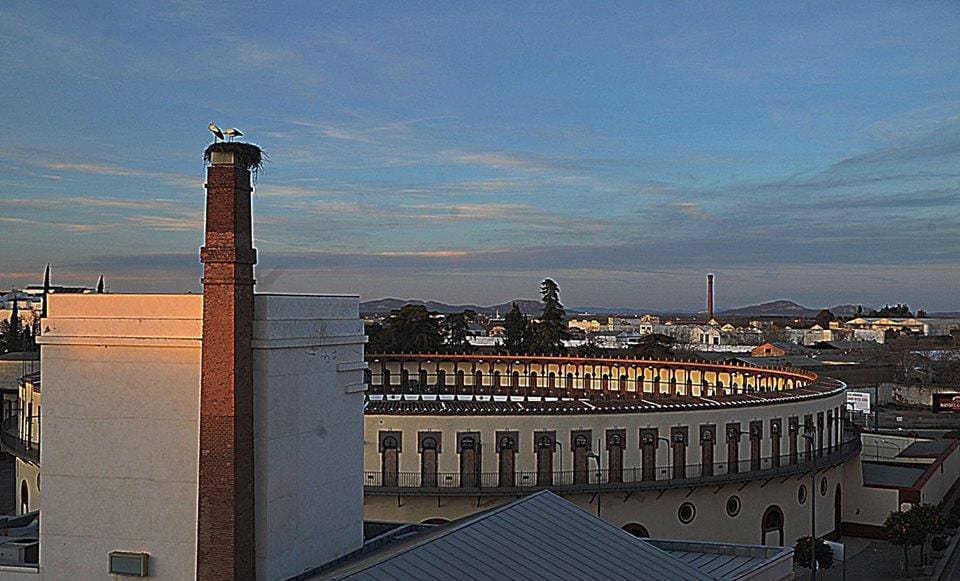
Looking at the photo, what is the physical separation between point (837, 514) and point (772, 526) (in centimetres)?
740

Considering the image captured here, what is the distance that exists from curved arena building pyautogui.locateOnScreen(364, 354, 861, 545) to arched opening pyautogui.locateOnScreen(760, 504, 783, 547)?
0.06 metres

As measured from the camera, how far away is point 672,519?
49.4 meters

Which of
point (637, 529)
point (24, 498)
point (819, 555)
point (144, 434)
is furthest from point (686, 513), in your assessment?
point (24, 498)

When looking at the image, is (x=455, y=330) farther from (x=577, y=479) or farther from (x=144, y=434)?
(x=144, y=434)

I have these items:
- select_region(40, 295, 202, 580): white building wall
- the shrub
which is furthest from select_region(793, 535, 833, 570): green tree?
select_region(40, 295, 202, 580): white building wall

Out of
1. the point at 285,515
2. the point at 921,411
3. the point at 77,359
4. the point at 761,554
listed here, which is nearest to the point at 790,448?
the point at 761,554

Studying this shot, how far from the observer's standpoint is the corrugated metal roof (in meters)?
21.2

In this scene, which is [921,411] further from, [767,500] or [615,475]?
[615,475]

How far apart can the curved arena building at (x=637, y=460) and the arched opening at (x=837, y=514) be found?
12cm

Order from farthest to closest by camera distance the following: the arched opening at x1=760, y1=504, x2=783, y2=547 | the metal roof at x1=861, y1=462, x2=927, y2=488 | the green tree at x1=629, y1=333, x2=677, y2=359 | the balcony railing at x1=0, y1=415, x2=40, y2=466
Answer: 1. the green tree at x1=629, y1=333, x2=677, y2=359
2. the metal roof at x1=861, y1=462, x2=927, y2=488
3. the arched opening at x1=760, y1=504, x2=783, y2=547
4. the balcony railing at x1=0, y1=415, x2=40, y2=466

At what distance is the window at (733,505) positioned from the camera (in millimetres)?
51250

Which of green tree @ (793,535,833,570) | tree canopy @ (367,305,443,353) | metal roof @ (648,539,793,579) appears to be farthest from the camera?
tree canopy @ (367,305,443,353)

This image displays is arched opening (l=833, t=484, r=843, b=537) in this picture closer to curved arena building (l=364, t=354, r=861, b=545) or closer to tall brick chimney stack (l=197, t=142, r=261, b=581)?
curved arena building (l=364, t=354, r=861, b=545)

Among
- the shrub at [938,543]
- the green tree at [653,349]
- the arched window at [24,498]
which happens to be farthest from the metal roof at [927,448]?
the arched window at [24,498]
